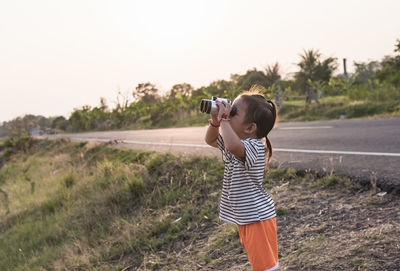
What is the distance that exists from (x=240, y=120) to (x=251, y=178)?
350mm

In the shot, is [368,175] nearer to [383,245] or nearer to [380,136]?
[383,245]

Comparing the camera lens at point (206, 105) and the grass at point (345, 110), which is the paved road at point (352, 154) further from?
the grass at point (345, 110)

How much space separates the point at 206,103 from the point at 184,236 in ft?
7.21

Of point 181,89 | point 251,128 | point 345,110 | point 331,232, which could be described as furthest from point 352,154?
point 181,89

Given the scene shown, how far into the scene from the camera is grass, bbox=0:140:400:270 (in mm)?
2611

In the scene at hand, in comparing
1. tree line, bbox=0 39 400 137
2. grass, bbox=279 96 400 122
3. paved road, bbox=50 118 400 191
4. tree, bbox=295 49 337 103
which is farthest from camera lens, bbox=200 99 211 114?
tree, bbox=295 49 337 103

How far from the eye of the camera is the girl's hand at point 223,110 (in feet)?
6.16

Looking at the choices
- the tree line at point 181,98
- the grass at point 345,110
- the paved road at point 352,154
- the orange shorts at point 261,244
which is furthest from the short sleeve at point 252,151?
the tree line at point 181,98

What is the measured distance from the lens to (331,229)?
9.27 ft

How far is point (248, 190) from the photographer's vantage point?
1960 mm

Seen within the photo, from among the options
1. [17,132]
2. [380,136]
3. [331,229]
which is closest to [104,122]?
[17,132]

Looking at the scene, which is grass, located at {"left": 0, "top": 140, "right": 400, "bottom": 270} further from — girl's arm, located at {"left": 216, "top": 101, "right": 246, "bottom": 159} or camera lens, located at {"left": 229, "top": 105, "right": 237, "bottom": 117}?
camera lens, located at {"left": 229, "top": 105, "right": 237, "bottom": 117}

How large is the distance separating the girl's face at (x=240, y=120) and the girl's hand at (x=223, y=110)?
0.09 meters

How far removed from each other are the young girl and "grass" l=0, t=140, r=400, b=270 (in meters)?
0.72
